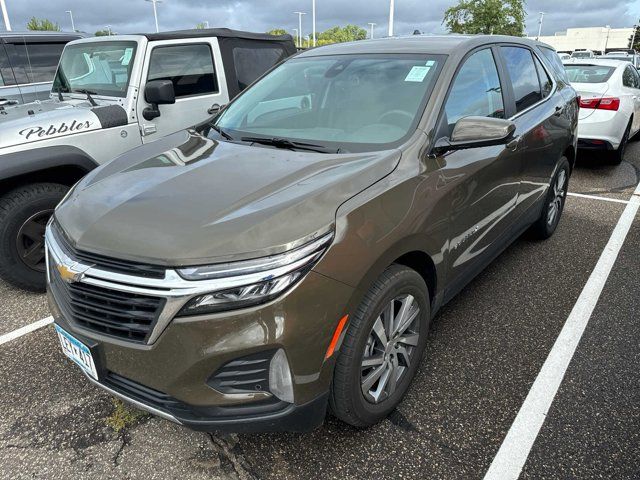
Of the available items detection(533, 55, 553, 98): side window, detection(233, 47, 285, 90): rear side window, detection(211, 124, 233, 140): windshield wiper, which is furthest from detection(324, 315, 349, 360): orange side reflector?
detection(233, 47, 285, 90): rear side window

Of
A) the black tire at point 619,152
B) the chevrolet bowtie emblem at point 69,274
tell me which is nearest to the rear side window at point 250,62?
the chevrolet bowtie emblem at point 69,274

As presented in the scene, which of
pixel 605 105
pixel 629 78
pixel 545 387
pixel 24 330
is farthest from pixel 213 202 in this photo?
pixel 629 78

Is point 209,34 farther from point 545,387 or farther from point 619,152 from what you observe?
point 619,152

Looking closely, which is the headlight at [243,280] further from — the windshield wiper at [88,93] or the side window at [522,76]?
the windshield wiper at [88,93]

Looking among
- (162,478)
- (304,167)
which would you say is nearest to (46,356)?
(162,478)

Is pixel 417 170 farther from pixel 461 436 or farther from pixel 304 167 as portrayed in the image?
pixel 461 436

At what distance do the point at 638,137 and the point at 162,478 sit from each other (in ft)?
37.6

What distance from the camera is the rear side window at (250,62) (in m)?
5.11

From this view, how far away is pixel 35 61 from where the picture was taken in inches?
255

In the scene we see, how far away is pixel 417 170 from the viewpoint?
90.1 inches

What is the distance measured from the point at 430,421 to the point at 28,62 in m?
6.82

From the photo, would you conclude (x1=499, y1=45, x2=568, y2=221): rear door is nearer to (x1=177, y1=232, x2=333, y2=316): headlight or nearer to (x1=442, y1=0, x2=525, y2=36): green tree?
(x1=177, y1=232, x2=333, y2=316): headlight

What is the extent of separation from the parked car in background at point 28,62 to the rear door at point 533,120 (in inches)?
218

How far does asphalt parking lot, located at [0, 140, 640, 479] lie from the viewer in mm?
2119
